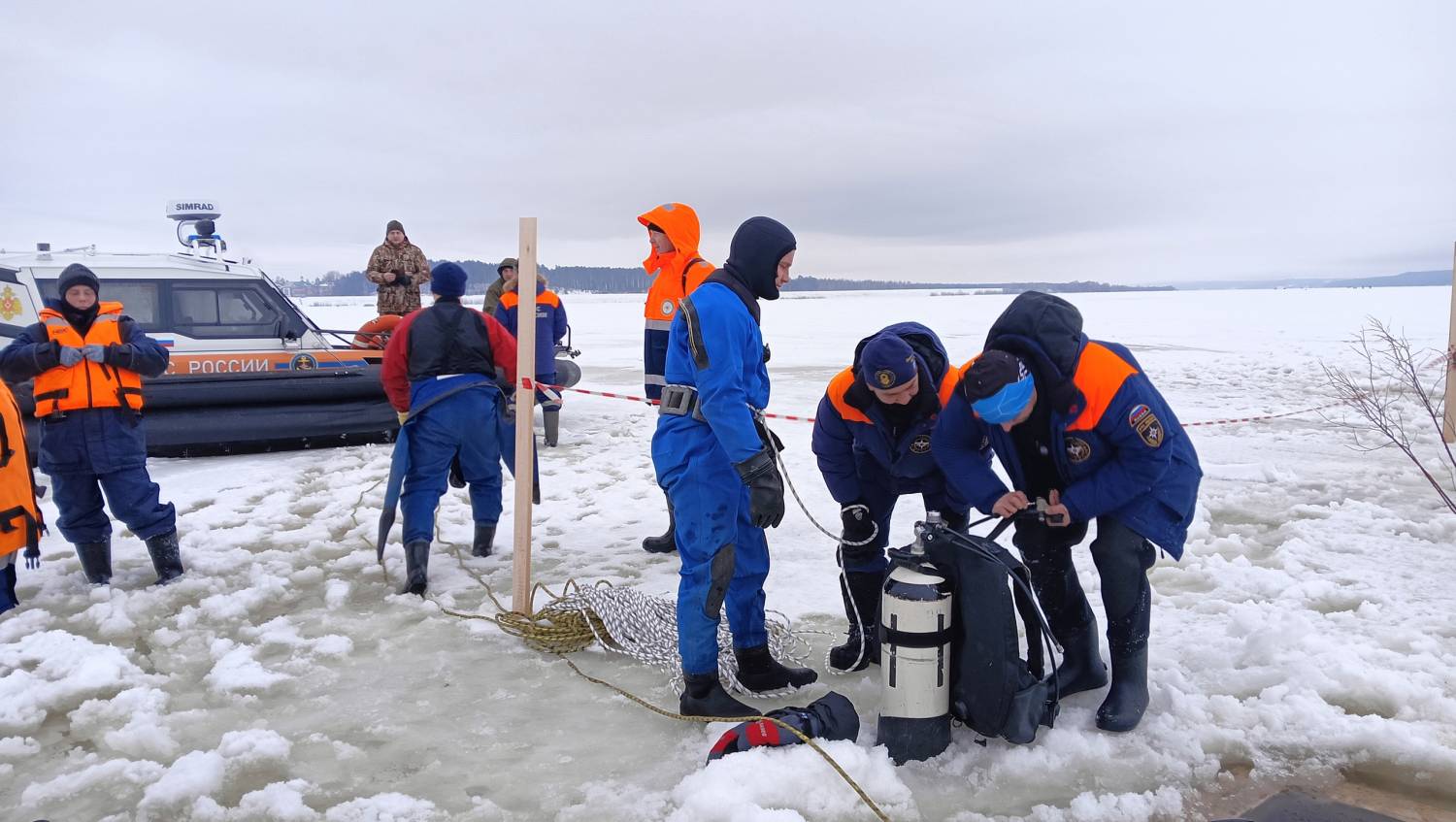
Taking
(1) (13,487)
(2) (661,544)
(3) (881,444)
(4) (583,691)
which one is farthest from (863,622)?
(1) (13,487)

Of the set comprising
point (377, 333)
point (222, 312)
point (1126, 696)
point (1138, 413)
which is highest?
point (222, 312)

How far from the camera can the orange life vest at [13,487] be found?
3.62m

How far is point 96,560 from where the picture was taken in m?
4.86

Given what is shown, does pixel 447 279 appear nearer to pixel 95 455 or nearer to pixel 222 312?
pixel 95 455

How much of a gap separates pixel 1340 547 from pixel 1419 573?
487mm

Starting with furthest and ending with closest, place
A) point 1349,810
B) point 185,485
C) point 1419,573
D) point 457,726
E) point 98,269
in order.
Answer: point 98,269 < point 185,485 < point 1419,573 < point 457,726 < point 1349,810

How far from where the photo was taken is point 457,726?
10.9 feet

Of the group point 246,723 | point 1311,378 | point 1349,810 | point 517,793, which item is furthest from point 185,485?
point 1311,378

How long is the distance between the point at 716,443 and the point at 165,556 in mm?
3465

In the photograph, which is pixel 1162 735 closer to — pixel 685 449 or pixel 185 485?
pixel 685 449

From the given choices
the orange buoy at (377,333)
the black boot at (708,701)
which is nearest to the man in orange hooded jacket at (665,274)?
the black boot at (708,701)

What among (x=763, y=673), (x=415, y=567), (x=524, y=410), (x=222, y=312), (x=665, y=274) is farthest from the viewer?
(x=222, y=312)

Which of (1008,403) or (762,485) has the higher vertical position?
(1008,403)

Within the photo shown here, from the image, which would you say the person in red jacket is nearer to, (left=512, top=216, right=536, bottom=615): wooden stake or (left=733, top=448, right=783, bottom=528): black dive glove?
(left=512, top=216, right=536, bottom=615): wooden stake
